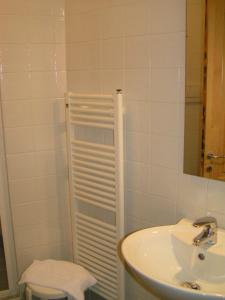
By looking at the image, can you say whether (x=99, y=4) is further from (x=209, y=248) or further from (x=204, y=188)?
(x=209, y=248)

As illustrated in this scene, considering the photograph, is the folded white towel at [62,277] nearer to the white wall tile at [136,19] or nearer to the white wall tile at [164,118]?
the white wall tile at [164,118]

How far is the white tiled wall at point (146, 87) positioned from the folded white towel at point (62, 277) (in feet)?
0.91

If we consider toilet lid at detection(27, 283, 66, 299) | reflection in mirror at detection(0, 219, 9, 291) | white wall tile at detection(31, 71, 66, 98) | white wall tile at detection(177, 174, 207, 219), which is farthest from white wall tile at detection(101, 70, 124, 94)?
reflection in mirror at detection(0, 219, 9, 291)

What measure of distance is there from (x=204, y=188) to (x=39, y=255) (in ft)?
4.13

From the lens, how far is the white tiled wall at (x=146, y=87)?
1492 mm

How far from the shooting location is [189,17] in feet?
4.58

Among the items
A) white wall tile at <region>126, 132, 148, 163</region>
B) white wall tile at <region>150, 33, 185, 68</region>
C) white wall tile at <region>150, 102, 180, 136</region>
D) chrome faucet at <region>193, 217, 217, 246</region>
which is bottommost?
chrome faucet at <region>193, 217, 217, 246</region>

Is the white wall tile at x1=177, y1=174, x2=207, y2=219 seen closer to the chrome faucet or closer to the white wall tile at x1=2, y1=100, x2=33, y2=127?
the chrome faucet

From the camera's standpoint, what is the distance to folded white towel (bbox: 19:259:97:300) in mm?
1791

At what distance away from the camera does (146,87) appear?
162 cm

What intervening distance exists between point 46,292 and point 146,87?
1198 mm

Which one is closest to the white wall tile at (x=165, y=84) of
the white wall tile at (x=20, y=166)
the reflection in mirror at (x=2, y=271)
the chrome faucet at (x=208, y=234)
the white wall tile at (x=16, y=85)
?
the chrome faucet at (x=208, y=234)

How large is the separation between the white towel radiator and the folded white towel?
0.47 ft

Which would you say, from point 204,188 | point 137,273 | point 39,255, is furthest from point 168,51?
point 39,255
